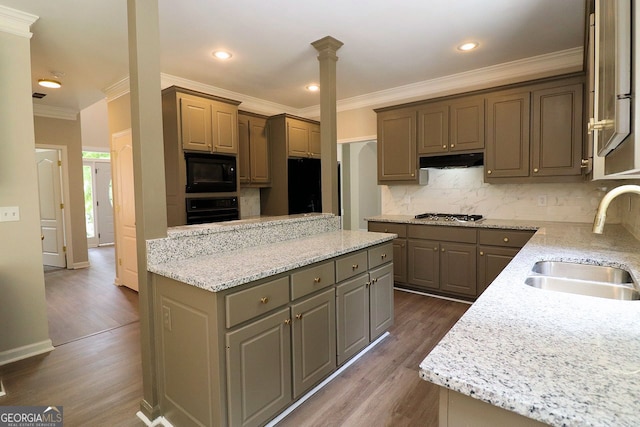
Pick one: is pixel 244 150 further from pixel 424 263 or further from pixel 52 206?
pixel 52 206

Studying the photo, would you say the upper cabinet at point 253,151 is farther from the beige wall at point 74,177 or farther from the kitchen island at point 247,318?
the beige wall at point 74,177

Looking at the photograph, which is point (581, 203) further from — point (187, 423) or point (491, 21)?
point (187, 423)

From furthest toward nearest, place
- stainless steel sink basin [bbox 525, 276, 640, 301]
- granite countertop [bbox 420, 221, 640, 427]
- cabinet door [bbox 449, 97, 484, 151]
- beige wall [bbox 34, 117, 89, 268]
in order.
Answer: beige wall [bbox 34, 117, 89, 268] < cabinet door [bbox 449, 97, 484, 151] < stainless steel sink basin [bbox 525, 276, 640, 301] < granite countertop [bbox 420, 221, 640, 427]

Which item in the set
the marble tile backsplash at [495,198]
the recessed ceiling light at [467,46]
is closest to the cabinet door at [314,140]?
the marble tile backsplash at [495,198]

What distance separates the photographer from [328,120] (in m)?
3.18

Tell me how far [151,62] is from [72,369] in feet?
7.57

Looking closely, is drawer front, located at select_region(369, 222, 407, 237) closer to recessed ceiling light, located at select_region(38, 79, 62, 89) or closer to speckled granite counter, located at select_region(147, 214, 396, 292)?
speckled granite counter, located at select_region(147, 214, 396, 292)

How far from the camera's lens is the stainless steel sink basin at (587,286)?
1378mm

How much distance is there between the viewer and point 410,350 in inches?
105

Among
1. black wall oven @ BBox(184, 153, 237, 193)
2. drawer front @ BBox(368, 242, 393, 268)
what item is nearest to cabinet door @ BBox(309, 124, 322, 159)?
black wall oven @ BBox(184, 153, 237, 193)

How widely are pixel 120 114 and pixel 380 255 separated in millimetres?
3770

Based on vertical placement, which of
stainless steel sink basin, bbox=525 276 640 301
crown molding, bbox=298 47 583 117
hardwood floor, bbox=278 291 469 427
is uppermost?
crown molding, bbox=298 47 583 117

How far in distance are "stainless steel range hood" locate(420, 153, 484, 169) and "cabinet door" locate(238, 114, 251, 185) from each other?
89.6 inches

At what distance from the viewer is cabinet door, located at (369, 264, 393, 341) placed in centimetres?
265
